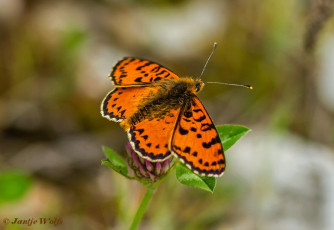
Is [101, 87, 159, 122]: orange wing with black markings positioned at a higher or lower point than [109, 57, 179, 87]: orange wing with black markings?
lower

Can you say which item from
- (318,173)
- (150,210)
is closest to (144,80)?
(150,210)

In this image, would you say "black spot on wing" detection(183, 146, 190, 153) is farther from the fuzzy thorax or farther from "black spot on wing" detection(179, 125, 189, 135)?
the fuzzy thorax

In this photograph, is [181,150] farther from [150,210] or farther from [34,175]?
[34,175]

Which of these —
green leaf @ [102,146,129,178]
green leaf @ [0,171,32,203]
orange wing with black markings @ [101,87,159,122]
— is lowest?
green leaf @ [0,171,32,203]

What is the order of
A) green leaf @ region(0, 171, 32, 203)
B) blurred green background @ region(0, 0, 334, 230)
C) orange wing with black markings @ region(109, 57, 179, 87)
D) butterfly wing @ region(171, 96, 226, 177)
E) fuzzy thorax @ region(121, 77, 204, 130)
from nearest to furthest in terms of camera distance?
butterfly wing @ region(171, 96, 226, 177) < fuzzy thorax @ region(121, 77, 204, 130) < orange wing with black markings @ region(109, 57, 179, 87) < green leaf @ region(0, 171, 32, 203) < blurred green background @ region(0, 0, 334, 230)

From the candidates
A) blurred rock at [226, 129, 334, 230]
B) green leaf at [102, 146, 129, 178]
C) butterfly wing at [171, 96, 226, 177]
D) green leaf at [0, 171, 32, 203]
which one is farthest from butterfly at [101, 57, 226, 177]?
blurred rock at [226, 129, 334, 230]

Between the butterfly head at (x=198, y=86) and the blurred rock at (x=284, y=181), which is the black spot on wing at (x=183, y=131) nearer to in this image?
the butterfly head at (x=198, y=86)

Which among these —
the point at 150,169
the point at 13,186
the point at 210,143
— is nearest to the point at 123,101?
the point at 150,169


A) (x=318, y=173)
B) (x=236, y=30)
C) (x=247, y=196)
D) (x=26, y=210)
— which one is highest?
(x=236, y=30)

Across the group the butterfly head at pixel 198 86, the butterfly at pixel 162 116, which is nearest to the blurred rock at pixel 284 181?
the butterfly head at pixel 198 86
